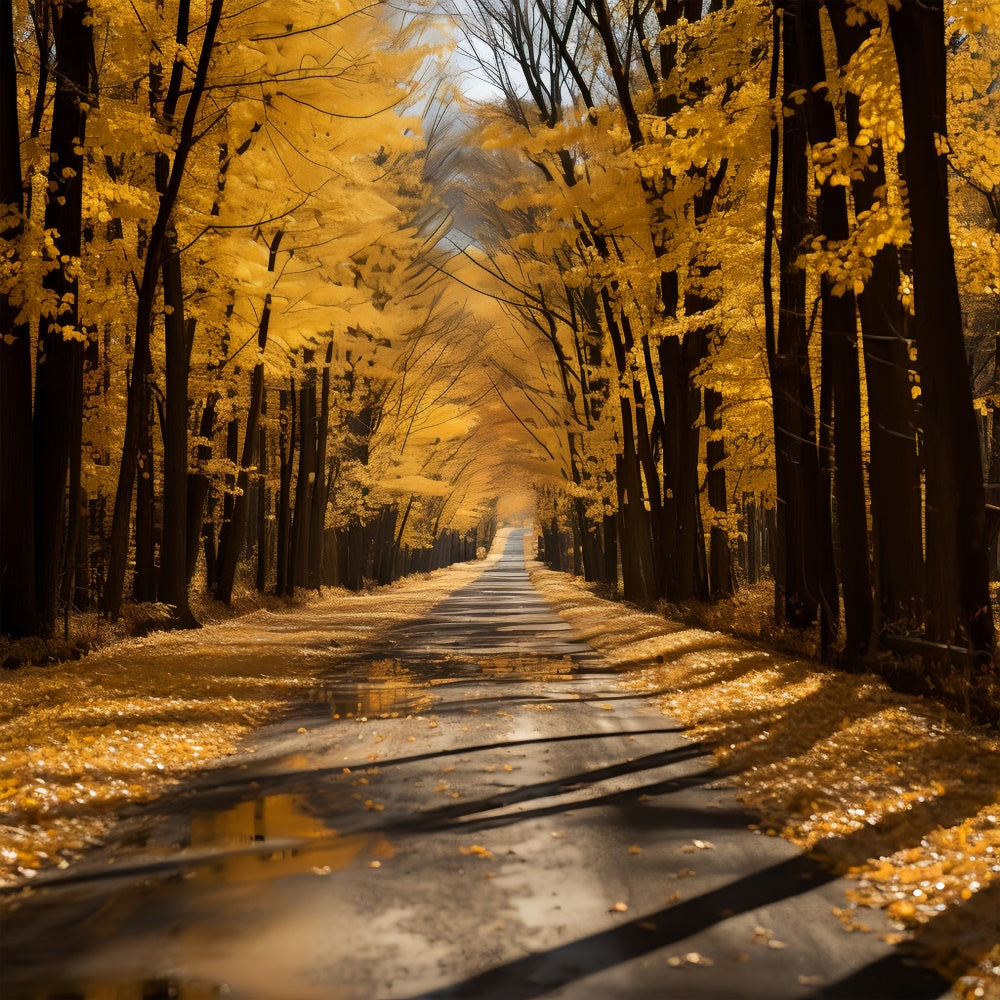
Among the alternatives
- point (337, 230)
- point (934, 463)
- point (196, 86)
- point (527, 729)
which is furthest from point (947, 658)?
point (337, 230)

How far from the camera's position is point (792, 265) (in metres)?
10.8

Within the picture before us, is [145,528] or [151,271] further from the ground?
[151,271]

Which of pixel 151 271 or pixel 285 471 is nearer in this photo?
pixel 151 271

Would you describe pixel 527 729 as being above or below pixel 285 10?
below

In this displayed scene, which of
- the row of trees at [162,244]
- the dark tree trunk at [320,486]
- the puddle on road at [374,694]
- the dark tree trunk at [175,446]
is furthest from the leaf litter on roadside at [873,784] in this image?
the dark tree trunk at [320,486]

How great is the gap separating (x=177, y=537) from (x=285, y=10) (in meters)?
8.19

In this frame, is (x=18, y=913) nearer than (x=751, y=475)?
Yes

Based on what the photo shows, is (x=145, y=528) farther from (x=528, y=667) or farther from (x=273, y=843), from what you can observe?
(x=273, y=843)

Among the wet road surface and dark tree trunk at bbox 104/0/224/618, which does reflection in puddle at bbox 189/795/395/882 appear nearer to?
the wet road surface

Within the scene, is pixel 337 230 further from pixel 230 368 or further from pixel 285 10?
pixel 285 10

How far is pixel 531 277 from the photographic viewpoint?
92.0ft

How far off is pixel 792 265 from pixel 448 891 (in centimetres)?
800

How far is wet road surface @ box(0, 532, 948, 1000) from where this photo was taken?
12.0 feet

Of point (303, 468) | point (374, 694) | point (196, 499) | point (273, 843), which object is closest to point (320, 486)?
point (303, 468)
